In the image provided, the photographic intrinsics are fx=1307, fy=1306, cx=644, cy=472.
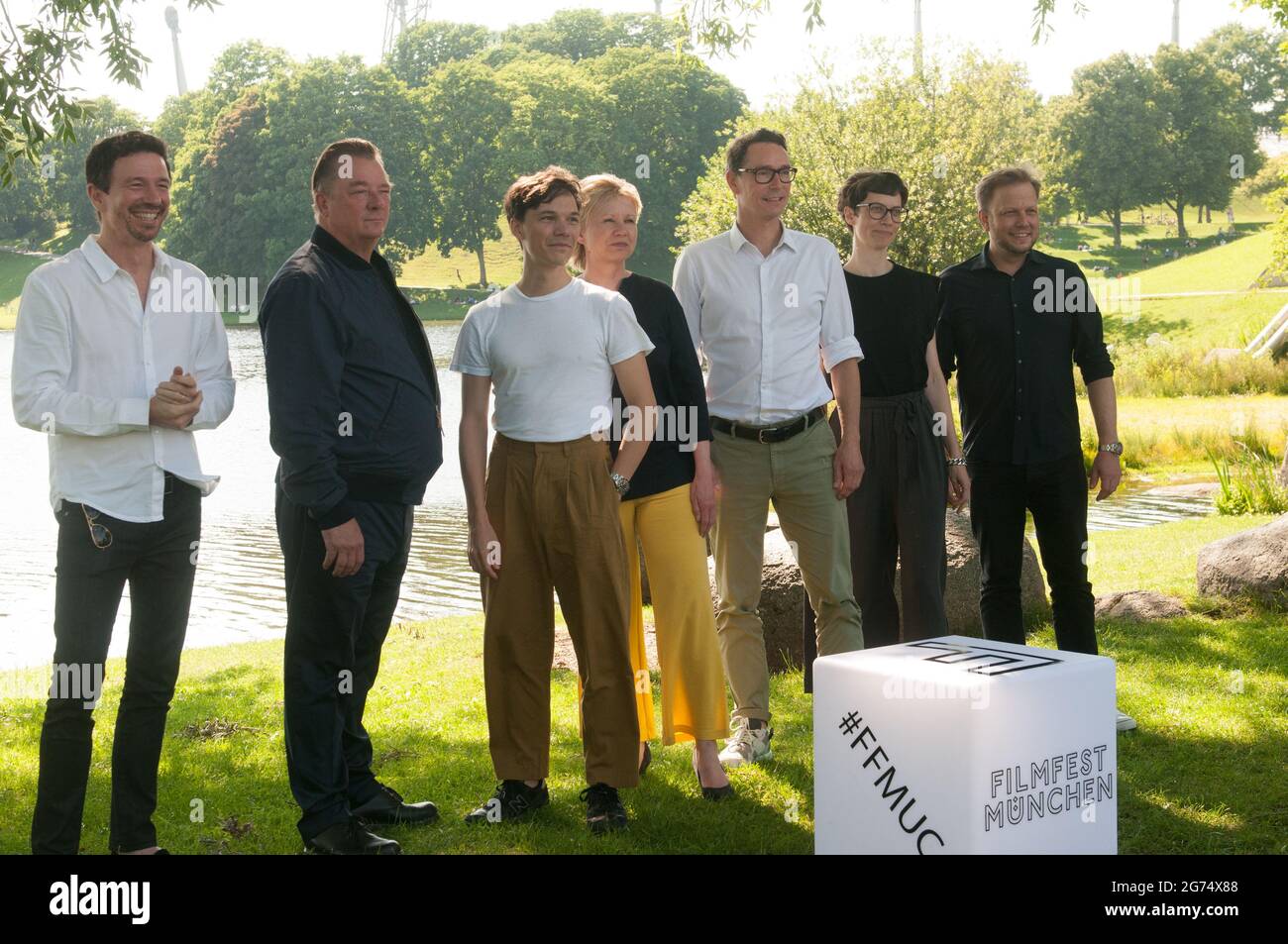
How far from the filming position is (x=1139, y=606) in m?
8.49

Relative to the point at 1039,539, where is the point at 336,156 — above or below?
above

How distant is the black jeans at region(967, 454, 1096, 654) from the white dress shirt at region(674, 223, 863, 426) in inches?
36.4

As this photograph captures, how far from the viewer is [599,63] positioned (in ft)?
282

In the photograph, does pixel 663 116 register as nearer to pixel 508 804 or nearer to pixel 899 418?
pixel 899 418

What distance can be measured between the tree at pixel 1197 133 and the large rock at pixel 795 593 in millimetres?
65914

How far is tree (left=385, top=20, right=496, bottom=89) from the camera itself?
93.6 m

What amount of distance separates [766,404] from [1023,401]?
1205mm

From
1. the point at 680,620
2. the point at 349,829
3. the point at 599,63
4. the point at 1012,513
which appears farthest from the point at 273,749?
the point at 599,63

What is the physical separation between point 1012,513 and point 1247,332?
31.8 meters

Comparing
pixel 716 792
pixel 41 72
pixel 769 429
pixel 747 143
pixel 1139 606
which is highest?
pixel 41 72

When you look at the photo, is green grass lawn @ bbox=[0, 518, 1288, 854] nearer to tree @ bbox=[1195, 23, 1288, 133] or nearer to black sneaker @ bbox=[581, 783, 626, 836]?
black sneaker @ bbox=[581, 783, 626, 836]

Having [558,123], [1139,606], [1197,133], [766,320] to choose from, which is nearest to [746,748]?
[766,320]

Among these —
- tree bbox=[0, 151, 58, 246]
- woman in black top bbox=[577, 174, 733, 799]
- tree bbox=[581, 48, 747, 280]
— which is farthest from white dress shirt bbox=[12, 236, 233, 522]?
tree bbox=[0, 151, 58, 246]
